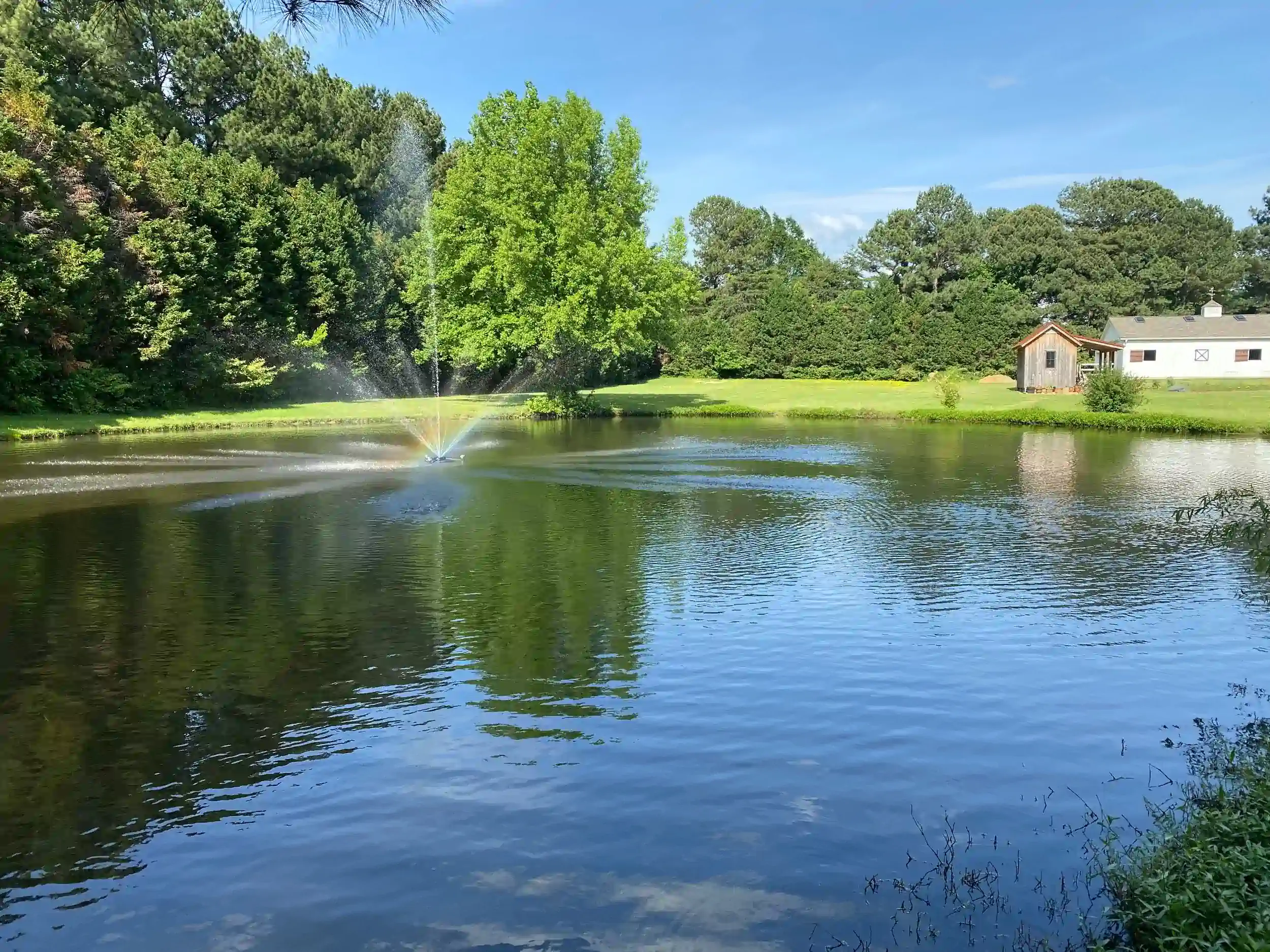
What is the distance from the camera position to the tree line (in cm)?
4747

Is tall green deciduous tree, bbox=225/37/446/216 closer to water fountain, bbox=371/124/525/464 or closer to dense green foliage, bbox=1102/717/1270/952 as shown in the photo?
water fountain, bbox=371/124/525/464

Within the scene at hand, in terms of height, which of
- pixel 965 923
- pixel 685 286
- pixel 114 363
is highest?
pixel 685 286

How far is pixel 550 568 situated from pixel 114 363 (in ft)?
143

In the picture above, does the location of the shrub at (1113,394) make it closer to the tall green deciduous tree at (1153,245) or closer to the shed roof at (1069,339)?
the shed roof at (1069,339)

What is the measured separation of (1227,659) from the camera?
11984mm

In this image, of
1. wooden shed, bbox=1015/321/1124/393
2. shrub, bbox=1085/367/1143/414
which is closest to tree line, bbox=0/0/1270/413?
wooden shed, bbox=1015/321/1124/393

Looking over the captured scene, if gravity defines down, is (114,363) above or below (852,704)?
above

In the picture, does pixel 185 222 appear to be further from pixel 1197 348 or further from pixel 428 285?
pixel 1197 348

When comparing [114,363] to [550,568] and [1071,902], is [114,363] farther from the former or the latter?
[1071,902]

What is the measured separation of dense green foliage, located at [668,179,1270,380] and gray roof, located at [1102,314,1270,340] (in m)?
9.10

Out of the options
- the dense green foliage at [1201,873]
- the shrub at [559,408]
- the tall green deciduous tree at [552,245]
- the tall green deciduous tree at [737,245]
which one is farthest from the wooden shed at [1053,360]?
the dense green foliage at [1201,873]

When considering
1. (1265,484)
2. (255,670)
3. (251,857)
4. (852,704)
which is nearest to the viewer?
(251,857)

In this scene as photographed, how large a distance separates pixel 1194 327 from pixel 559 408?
46191 mm

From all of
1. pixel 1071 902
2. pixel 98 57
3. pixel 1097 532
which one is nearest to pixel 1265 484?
pixel 1097 532
